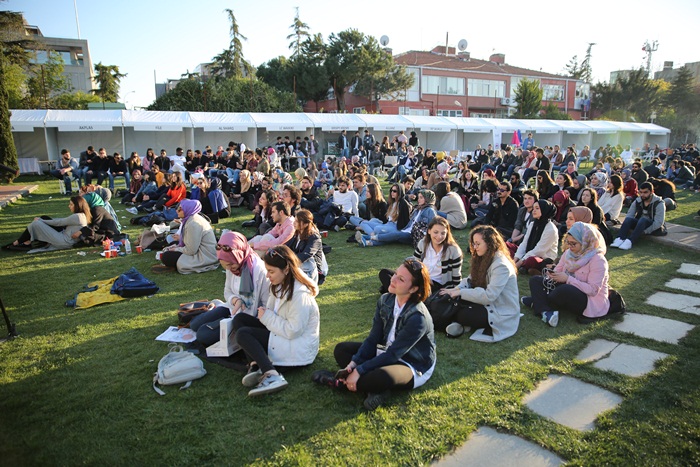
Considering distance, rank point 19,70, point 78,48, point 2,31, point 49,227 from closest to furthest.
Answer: point 49,227 < point 2,31 < point 19,70 < point 78,48

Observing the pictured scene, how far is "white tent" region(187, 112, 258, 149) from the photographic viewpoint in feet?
76.8

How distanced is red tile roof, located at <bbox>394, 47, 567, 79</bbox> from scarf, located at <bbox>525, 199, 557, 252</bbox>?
Result: 43615 millimetres

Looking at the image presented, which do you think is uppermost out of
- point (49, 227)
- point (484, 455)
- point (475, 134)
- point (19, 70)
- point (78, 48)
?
point (78, 48)

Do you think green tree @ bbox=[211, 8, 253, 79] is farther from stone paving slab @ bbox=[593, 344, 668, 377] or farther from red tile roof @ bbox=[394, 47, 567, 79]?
stone paving slab @ bbox=[593, 344, 668, 377]

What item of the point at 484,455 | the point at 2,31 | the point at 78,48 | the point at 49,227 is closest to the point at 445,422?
the point at 484,455

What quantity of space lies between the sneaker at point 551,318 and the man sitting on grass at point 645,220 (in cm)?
473

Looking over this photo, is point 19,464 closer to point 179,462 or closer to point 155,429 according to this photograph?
point 155,429

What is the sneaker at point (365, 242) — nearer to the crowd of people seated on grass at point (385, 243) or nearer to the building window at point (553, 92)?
the crowd of people seated on grass at point (385, 243)

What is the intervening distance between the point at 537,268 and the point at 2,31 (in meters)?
38.0

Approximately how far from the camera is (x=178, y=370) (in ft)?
12.9

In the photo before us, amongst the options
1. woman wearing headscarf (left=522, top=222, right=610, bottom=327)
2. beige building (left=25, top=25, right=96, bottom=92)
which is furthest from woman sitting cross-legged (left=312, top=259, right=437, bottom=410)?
beige building (left=25, top=25, right=96, bottom=92)

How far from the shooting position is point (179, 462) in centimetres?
300

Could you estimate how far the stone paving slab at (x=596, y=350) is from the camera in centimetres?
440

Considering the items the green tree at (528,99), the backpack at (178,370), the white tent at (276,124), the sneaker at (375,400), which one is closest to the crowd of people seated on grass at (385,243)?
the sneaker at (375,400)
